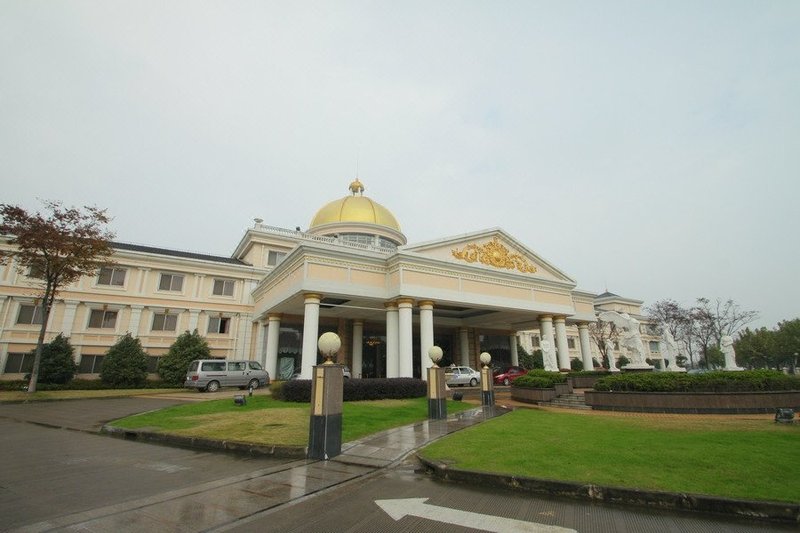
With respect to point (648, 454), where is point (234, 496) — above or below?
below

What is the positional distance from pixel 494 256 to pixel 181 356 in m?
23.9

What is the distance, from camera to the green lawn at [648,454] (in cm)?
540

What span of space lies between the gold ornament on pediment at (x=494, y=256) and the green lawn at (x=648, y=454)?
1611cm

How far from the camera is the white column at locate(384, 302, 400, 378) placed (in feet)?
76.3

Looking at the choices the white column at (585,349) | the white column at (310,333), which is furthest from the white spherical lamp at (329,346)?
the white column at (585,349)

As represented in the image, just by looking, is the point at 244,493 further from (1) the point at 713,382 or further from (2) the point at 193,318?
(2) the point at 193,318

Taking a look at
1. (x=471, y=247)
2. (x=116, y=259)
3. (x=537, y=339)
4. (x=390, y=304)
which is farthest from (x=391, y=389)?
(x=537, y=339)

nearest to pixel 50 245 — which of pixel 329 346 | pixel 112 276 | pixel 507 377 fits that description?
pixel 112 276

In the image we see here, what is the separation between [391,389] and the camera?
19359 mm

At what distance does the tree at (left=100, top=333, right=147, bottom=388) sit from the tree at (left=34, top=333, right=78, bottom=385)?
1.85m

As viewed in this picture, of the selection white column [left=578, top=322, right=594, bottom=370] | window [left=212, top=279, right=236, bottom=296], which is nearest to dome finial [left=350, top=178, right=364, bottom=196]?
window [left=212, top=279, right=236, bottom=296]

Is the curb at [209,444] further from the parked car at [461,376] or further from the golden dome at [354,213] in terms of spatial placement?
the golden dome at [354,213]

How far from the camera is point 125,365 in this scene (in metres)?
27.6

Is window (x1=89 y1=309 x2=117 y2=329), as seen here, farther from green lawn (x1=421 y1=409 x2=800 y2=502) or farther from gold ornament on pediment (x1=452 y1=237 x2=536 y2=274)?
green lawn (x1=421 y1=409 x2=800 y2=502)
